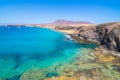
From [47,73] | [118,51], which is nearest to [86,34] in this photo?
[118,51]

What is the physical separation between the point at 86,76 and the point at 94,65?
836 cm

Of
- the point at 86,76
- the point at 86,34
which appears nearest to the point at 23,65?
the point at 86,76

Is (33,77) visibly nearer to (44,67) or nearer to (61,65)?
(44,67)

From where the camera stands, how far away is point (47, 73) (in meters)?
32.8

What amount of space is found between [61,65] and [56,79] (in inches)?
383

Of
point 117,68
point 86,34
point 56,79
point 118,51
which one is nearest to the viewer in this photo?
point 56,79

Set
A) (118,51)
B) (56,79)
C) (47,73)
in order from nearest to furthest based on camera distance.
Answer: (56,79), (47,73), (118,51)

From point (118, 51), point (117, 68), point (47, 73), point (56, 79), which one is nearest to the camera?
point (56, 79)

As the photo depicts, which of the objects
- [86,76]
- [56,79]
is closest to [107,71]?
[86,76]

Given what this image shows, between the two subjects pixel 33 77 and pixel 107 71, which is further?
pixel 107 71

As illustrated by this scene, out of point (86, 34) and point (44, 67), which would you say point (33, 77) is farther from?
point (86, 34)

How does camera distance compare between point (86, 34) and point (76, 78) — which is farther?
point (86, 34)

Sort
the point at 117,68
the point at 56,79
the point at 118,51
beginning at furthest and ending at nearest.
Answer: the point at 118,51 < the point at 117,68 < the point at 56,79

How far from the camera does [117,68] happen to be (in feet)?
122
